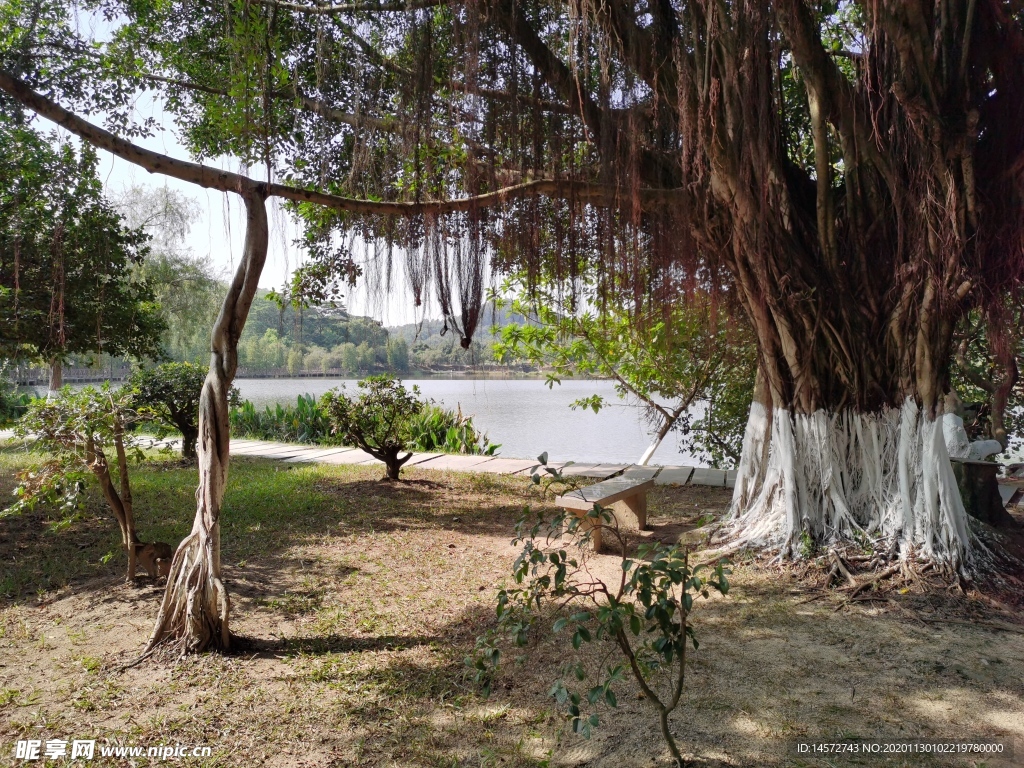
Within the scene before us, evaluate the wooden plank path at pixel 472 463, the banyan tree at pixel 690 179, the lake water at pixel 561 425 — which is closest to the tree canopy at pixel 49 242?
the banyan tree at pixel 690 179

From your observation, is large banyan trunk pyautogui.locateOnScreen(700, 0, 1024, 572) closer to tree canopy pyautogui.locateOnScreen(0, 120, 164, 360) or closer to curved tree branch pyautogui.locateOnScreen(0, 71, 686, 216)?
curved tree branch pyautogui.locateOnScreen(0, 71, 686, 216)

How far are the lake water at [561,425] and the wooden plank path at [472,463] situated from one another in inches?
25.2

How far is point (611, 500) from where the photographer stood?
14.4 ft

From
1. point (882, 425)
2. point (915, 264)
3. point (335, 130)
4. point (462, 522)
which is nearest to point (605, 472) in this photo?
point (462, 522)

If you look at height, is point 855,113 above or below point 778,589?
above

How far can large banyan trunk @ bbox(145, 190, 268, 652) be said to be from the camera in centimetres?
269

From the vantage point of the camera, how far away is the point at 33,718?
2.23m

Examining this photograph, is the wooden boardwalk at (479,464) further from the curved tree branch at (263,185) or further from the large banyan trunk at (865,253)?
the curved tree branch at (263,185)

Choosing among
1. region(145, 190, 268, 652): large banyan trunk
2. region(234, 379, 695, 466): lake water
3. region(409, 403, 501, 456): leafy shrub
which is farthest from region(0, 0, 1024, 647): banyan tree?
region(409, 403, 501, 456): leafy shrub

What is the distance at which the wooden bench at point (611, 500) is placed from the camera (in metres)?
4.27

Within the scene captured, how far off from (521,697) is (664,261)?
7.86 ft

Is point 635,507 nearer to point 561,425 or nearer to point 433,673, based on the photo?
point 433,673

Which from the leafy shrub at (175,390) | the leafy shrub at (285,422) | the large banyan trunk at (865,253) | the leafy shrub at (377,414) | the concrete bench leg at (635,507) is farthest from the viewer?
the leafy shrub at (285,422)

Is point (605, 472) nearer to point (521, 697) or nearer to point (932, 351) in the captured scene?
point (932, 351)
